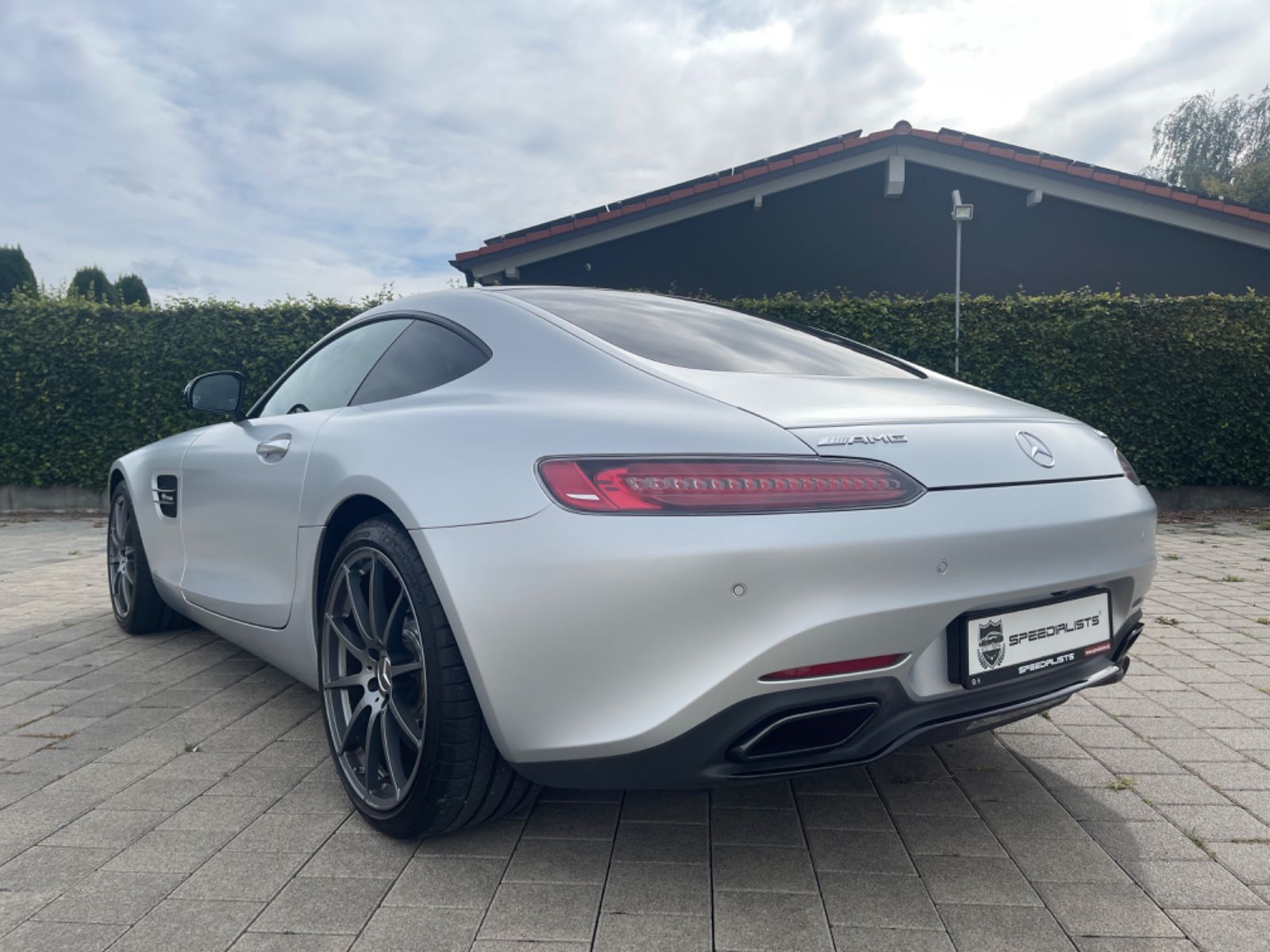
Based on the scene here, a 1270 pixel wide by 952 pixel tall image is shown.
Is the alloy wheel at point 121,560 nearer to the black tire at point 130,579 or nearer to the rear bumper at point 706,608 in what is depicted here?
the black tire at point 130,579

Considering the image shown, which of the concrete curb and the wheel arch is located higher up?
the wheel arch

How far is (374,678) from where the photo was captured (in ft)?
7.80

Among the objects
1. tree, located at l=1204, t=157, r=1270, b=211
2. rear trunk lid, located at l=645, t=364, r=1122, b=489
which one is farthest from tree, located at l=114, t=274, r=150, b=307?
tree, located at l=1204, t=157, r=1270, b=211

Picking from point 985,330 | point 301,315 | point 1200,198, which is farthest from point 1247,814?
point 1200,198

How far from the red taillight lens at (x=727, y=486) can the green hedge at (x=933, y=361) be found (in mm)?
7309

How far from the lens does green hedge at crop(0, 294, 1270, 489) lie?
870 centimetres

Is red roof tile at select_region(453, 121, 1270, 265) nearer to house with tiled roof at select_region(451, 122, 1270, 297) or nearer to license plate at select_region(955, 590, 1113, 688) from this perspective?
house with tiled roof at select_region(451, 122, 1270, 297)

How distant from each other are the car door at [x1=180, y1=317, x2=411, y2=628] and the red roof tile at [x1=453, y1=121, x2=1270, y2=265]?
27.1 ft

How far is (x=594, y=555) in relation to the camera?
69.4 inches

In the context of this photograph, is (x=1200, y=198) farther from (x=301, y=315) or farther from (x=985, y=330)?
(x=301, y=315)

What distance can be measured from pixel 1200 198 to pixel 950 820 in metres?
11.6

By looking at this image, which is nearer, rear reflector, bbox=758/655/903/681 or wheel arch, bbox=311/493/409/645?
rear reflector, bbox=758/655/903/681

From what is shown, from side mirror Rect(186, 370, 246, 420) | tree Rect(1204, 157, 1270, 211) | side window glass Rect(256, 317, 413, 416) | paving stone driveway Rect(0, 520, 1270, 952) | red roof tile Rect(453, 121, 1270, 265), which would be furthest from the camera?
tree Rect(1204, 157, 1270, 211)

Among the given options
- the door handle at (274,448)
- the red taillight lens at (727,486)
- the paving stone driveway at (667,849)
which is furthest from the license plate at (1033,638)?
the door handle at (274,448)
